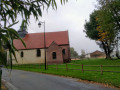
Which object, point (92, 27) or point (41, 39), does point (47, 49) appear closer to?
point (41, 39)

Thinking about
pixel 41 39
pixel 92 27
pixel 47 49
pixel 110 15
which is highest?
pixel 92 27

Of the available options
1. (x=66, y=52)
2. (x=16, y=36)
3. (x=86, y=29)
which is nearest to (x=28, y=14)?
(x=16, y=36)

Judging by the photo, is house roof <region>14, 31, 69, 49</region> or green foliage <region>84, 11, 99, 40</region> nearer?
house roof <region>14, 31, 69, 49</region>

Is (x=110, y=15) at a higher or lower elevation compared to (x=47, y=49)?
higher

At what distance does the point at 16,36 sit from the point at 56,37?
108 feet

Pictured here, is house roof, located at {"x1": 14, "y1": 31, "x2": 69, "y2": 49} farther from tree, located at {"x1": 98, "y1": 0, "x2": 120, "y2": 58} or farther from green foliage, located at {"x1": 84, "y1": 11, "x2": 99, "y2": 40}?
tree, located at {"x1": 98, "y1": 0, "x2": 120, "y2": 58}

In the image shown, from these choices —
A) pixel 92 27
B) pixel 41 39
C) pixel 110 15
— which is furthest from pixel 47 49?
pixel 110 15

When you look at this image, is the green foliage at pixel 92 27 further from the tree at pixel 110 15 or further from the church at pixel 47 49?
the tree at pixel 110 15

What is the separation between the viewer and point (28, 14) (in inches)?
112

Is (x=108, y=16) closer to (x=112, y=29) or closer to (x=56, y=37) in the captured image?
(x=112, y=29)

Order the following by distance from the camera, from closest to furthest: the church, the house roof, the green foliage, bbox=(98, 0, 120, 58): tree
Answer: bbox=(98, 0, 120, 58): tree, the church, the house roof, the green foliage

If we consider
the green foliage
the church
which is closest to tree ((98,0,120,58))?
the green foliage

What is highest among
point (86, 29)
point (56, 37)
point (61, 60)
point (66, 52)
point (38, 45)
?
point (86, 29)

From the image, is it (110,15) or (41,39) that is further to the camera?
(41,39)
